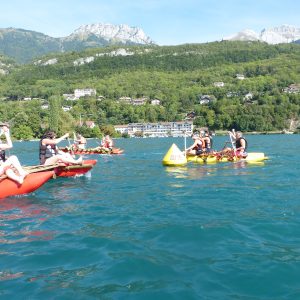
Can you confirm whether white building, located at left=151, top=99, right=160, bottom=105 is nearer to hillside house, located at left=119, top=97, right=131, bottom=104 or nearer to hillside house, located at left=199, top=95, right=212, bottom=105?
hillside house, located at left=119, top=97, right=131, bottom=104

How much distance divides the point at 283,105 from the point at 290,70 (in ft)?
164

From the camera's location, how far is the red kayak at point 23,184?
42.9ft

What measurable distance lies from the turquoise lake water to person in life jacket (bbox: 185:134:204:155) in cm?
898

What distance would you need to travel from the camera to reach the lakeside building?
150 metres

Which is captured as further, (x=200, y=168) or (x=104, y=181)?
(x=200, y=168)

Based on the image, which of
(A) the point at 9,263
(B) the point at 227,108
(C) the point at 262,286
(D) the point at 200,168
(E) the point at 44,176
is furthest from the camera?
(B) the point at 227,108

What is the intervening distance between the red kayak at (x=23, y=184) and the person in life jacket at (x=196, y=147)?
1182 cm

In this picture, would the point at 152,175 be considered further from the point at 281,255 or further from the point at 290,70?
the point at 290,70

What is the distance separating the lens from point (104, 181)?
1841 centimetres

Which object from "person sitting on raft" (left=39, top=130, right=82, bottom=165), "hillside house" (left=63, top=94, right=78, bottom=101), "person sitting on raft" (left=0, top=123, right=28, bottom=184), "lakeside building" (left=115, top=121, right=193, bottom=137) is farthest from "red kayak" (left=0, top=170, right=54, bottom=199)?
"hillside house" (left=63, top=94, right=78, bottom=101)

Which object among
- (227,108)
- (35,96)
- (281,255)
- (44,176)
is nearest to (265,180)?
(44,176)

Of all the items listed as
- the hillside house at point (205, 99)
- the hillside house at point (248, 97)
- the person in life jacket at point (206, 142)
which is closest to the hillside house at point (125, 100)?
the hillside house at point (205, 99)

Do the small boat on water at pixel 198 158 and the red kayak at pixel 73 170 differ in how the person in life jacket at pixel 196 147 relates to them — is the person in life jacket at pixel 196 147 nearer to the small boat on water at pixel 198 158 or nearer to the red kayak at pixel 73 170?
the small boat on water at pixel 198 158

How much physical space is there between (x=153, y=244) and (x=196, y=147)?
1662 cm
